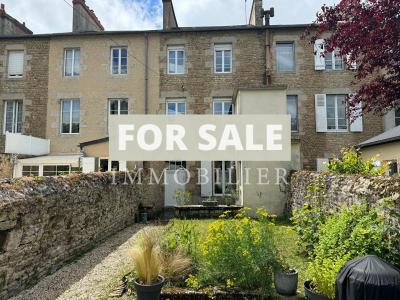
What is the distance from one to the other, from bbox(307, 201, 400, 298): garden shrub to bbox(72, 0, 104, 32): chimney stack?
17.9 metres

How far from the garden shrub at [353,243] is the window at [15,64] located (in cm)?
1828

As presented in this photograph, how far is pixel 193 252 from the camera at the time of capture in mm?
5844

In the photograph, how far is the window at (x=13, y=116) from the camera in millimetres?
17344

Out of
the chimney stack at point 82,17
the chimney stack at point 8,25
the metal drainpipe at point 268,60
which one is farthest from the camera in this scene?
the chimney stack at point 8,25

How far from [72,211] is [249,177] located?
282 inches

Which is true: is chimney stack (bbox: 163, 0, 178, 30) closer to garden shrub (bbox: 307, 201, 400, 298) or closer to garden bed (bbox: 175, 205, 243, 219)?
garden bed (bbox: 175, 205, 243, 219)

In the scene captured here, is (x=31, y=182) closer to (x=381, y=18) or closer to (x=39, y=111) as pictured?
(x=381, y=18)

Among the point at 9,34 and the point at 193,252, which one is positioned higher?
the point at 9,34

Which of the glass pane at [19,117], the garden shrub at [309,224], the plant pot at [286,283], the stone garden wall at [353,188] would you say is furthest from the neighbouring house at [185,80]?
the plant pot at [286,283]

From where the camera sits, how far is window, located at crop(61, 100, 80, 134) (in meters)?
17.2

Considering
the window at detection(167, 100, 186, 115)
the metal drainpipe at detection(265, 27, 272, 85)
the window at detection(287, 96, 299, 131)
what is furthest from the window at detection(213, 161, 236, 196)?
the metal drainpipe at detection(265, 27, 272, 85)

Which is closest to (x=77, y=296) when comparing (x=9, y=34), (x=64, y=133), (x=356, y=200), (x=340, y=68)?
(x=356, y=200)

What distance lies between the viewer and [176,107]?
663 inches

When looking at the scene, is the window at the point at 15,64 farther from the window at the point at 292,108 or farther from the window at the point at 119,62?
the window at the point at 292,108
